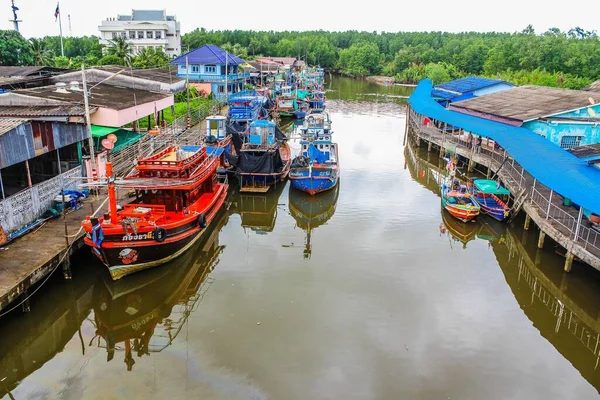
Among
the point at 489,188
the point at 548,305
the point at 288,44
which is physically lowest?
the point at 548,305

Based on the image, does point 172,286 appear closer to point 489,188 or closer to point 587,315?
point 587,315

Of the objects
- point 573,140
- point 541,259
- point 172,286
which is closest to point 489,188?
point 541,259

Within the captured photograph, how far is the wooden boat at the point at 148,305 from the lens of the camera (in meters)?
13.5

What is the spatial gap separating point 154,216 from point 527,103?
2611 cm

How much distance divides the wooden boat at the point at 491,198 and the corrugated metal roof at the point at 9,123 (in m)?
19.5

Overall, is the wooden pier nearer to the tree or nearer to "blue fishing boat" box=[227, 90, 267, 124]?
"blue fishing boat" box=[227, 90, 267, 124]

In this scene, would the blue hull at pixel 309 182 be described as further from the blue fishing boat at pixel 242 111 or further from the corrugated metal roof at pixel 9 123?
the corrugated metal roof at pixel 9 123

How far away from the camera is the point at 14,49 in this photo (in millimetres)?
45844

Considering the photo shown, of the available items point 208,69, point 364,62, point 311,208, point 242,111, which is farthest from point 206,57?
point 364,62

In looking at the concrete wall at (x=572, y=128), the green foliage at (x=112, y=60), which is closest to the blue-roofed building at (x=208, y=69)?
the green foliage at (x=112, y=60)

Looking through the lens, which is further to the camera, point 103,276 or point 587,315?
point 103,276

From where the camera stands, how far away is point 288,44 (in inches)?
4860

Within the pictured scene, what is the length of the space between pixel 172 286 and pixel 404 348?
810 cm

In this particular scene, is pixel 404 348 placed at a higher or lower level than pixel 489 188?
lower
